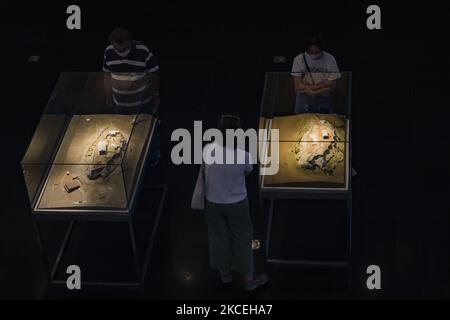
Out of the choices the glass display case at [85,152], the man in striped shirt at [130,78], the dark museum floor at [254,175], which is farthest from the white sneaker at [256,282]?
the man in striped shirt at [130,78]

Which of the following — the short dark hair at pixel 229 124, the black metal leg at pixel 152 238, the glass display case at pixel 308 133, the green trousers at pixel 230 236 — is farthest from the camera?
the black metal leg at pixel 152 238

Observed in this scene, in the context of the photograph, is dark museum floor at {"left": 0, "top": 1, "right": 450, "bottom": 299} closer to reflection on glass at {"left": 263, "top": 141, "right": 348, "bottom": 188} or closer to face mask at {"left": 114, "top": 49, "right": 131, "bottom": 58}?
reflection on glass at {"left": 263, "top": 141, "right": 348, "bottom": 188}

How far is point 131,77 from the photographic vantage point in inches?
433

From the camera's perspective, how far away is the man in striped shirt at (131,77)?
1098 cm

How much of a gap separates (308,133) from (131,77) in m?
1.99

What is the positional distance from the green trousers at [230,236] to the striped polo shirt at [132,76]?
1.85m

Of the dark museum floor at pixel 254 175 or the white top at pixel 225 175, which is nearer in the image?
the white top at pixel 225 175

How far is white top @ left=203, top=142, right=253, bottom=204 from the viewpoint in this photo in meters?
9.51

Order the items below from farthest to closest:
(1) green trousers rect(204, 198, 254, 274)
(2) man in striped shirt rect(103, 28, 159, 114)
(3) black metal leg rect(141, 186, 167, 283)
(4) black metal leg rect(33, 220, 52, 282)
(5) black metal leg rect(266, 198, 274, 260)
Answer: (2) man in striped shirt rect(103, 28, 159, 114)
(5) black metal leg rect(266, 198, 274, 260)
(3) black metal leg rect(141, 186, 167, 283)
(4) black metal leg rect(33, 220, 52, 282)
(1) green trousers rect(204, 198, 254, 274)

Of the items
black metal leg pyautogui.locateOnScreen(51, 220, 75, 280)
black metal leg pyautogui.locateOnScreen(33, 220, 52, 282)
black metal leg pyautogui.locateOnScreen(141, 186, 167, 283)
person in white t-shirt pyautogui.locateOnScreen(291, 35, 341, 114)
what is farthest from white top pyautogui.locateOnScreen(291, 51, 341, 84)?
black metal leg pyautogui.locateOnScreen(33, 220, 52, 282)

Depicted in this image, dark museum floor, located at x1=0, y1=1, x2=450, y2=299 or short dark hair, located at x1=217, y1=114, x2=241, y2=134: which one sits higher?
short dark hair, located at x1=217, y1=114, x2=241, y2=134

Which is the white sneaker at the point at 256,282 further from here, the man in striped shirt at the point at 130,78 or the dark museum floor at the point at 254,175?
the man in striped shirt at the point at 130,78

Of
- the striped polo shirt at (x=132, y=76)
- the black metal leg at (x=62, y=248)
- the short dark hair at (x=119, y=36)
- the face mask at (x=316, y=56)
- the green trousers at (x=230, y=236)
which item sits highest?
the short dark hair at (x=119, y=36)

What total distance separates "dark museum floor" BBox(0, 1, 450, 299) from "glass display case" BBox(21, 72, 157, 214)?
91 centimetres
